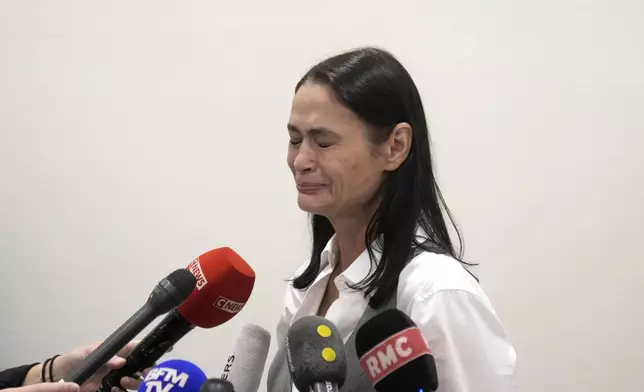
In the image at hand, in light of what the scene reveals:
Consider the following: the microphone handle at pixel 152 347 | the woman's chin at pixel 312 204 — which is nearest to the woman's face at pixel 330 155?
the woman's chin at pixel 312 204

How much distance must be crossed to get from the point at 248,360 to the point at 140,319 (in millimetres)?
304

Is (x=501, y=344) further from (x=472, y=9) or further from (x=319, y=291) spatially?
(x=472, y=9)

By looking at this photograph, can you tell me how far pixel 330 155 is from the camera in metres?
0.87

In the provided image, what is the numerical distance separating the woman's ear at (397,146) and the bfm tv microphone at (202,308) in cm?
26

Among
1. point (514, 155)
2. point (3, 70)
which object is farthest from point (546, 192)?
point (3, 70)

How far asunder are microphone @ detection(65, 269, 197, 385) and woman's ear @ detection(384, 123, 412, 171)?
368 mm

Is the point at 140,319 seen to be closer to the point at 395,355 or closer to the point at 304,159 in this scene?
the point at 395,355

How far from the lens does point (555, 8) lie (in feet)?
5.36

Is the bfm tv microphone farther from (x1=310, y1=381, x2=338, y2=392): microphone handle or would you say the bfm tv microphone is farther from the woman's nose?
(x1=310, y1=381, x2=338, y2=392): microphone handle

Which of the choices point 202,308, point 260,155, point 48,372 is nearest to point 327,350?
point 202,308

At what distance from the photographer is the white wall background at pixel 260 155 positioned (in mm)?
1611

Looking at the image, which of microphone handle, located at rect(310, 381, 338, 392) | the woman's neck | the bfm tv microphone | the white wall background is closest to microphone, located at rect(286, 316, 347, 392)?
microphone handle, located at rect(310, 381, 338, 392)

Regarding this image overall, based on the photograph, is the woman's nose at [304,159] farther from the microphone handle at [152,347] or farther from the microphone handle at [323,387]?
the microphone handle at [323,387]

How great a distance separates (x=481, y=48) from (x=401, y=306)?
1.04m
